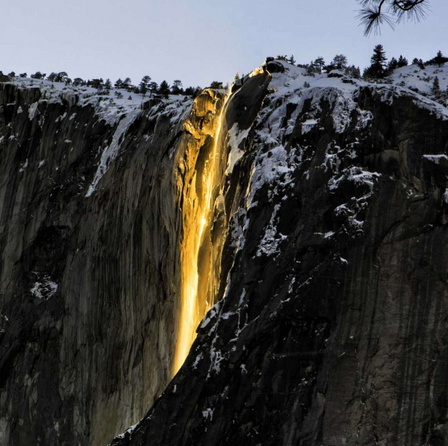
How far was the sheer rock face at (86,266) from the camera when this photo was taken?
1347 inches

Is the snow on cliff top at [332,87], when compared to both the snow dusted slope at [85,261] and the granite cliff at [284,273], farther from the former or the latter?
the snow dusted slope at [85,261]

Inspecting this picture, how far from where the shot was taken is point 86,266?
128 feet

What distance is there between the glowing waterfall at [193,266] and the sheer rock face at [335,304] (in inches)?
176

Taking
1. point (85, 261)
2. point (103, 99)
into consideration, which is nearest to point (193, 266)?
point (85, 261)

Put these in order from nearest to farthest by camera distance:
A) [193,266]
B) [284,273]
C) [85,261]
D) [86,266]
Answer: [284,273], [193,266], [86,266], [85,261]

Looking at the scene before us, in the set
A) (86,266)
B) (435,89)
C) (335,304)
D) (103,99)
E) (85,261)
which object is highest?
(103,99)

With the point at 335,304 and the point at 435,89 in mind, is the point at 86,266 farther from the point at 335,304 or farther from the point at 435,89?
the point at 335,304

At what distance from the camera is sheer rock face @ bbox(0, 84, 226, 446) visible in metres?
34.2

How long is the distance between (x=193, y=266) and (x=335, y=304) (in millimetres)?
8163

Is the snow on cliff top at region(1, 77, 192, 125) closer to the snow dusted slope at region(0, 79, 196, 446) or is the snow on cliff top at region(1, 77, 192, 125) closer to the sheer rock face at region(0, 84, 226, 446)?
the snow dusted slope at region(0, 79, 196, 446)

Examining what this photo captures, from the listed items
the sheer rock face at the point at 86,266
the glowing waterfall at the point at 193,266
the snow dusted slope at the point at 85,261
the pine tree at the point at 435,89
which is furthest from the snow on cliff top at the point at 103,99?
the pine tree at the point at 435,89

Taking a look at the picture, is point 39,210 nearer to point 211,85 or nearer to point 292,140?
point 211,85

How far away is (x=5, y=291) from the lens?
4259cm

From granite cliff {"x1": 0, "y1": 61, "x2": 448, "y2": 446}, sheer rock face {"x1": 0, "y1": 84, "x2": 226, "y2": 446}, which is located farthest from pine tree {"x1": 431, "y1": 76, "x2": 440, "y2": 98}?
sheer rock face {"x1": 0, "y1": 84, "x2": 226, "y2": 446}
